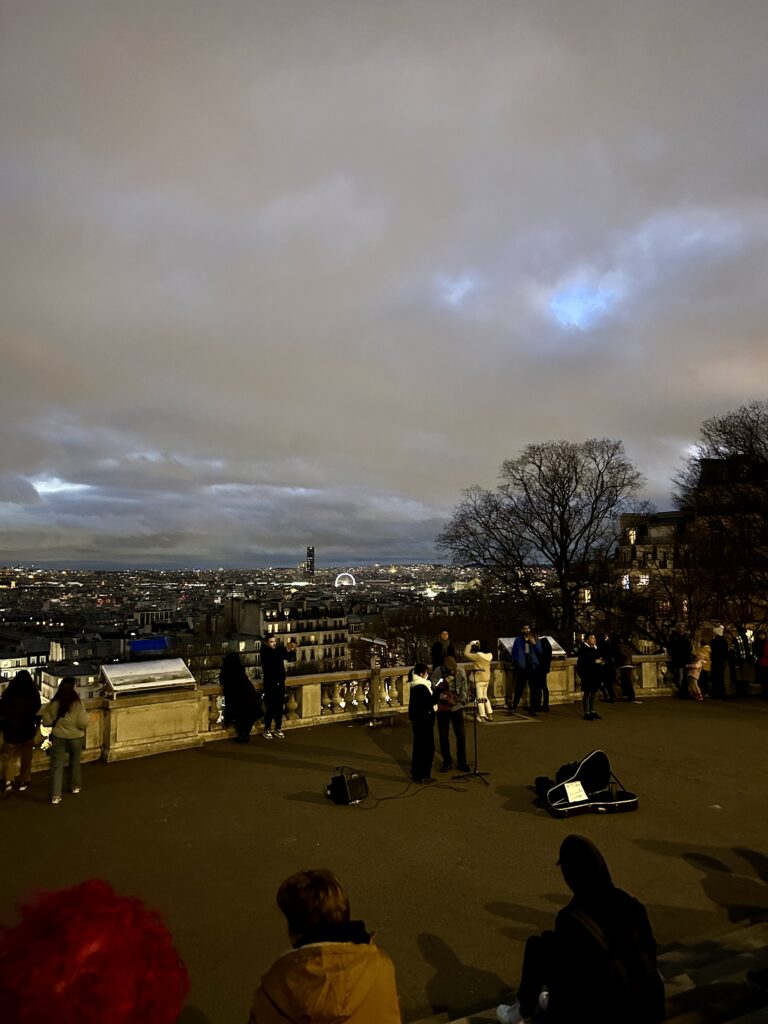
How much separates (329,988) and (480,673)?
10.00 metres

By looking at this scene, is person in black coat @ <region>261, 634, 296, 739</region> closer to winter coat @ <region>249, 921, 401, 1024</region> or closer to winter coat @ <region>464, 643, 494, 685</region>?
winter coat @ <region>464, 643, 494, 685</region>

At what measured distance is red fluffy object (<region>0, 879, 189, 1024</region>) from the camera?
1.44 meters

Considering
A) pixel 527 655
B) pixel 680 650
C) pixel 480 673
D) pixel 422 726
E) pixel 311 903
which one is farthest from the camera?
pixel 680 650

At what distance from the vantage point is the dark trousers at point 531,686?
12.8 metres

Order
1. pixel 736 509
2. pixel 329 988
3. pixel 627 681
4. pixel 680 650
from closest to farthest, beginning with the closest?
pixel 329 988 → pixel 627 681 → pixel 680 650 → pixel 736 509

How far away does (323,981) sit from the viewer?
2.21 metres

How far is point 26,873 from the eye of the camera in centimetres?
558

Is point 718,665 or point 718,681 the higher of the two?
point 718,665

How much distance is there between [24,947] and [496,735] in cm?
1013

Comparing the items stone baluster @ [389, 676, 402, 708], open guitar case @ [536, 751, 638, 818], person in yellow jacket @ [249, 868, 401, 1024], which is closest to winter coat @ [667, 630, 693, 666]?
stone baluster @ [389, 676, 402, 708]

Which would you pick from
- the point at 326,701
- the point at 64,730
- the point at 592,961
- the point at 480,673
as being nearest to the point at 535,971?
the point at 592,961

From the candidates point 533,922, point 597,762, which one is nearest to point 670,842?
point 597,762

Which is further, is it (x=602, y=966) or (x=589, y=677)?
(x=589, y=677)

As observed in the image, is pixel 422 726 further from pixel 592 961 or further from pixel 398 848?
pixel 592 961
